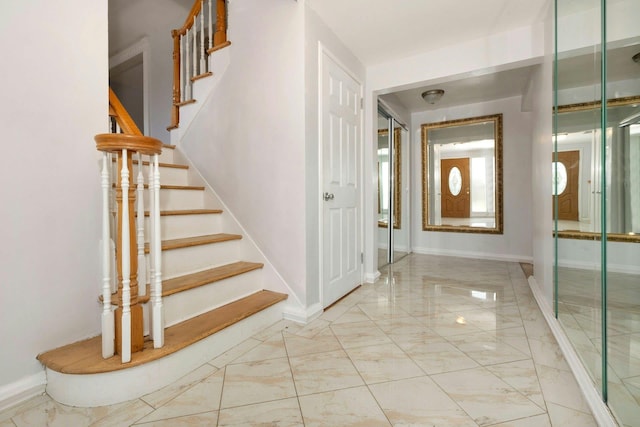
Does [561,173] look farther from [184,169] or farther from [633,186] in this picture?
[184,169]

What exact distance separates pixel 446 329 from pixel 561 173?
1.22 meters

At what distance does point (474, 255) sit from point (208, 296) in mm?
3953

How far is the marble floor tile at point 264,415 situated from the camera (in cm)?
118

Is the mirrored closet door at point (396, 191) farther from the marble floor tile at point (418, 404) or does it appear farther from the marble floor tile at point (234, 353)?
the marble floor tile at point (418, 404)

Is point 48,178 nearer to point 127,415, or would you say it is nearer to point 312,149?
point 127,415

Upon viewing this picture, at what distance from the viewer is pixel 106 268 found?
4.25ft

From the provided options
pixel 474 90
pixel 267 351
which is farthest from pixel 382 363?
pixel 474 90

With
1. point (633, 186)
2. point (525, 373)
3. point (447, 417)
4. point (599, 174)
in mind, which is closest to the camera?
point (633, 186)

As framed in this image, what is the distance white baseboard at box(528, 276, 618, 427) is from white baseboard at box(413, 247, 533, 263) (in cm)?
219

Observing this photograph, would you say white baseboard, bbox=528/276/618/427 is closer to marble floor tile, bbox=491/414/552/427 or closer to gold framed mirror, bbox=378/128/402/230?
marble floor tile, bbox=491/414/552/427

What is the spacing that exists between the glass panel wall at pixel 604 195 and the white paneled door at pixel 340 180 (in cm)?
150

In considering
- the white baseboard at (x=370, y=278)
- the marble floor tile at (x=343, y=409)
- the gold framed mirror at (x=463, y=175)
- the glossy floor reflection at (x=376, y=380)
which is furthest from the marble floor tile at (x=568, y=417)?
the gold framed mirror at (x=463, y=175)

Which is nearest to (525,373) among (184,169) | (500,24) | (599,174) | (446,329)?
(446,329)

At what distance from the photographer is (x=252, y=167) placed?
2420 mm
